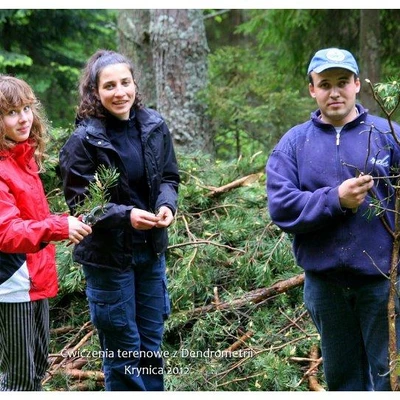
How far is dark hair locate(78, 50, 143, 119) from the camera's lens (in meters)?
2.95

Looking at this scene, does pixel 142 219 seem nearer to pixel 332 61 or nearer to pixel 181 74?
pixel 332 61

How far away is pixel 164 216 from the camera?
2.92 meters

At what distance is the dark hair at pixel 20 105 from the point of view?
9.29 feet

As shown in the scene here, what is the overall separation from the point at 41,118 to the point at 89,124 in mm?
233

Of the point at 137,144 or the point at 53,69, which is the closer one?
the point at 137,144

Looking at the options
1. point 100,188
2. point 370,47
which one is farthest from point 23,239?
point 370,47

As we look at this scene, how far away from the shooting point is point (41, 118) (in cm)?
300

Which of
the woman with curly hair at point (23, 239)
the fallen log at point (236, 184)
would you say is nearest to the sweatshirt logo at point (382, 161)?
the woman with curly hair at point (23, 239)

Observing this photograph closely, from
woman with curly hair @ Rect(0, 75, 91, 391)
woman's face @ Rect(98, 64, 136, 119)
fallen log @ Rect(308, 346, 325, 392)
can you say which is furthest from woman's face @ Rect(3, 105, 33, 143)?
fallen log @ Rect(308, 346, 325, 392)

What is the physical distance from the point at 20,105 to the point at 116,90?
378 mm

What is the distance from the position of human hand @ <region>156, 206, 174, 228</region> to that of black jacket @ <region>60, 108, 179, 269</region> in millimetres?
33

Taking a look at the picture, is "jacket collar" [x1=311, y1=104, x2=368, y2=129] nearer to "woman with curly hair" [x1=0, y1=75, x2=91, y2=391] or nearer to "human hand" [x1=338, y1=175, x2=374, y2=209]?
"human hand" [x1=338, y1=175, x2=374, y2=209]
